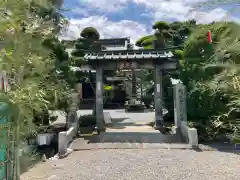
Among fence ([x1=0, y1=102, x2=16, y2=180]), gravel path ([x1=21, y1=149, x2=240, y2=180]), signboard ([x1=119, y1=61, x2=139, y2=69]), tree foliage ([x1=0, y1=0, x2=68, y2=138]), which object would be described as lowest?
gravel path ([x1=21, y1=149, x2=240, y2=180])

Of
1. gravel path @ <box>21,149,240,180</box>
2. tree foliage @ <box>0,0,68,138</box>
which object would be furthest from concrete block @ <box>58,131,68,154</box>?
tree foliage @ <box>0,0,68,138</box>

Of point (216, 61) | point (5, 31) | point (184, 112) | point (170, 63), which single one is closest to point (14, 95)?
point (5, 31)

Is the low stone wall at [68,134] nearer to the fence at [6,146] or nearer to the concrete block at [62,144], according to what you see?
the concrete block at [62,144]

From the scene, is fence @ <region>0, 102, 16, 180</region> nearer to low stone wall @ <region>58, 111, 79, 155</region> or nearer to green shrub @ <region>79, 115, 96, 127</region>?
low stone wall @ <region>58, 111, 79, 155</region>

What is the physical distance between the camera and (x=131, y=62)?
33.0 ft

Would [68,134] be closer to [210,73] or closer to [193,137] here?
[193,137]

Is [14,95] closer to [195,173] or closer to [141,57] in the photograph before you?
[195,173]

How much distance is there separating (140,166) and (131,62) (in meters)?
5.02

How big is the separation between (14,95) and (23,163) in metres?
1.06

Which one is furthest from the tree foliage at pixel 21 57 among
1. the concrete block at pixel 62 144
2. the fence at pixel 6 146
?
the concrete block at pixel 62 144

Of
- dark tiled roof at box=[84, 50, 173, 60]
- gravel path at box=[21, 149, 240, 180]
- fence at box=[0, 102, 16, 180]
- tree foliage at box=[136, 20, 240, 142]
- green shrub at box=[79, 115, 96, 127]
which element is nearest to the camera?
tree foliage at box=[136, 20, 240, 142]

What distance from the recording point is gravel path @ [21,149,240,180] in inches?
208

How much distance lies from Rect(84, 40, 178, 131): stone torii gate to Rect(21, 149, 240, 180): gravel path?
3.04 meters

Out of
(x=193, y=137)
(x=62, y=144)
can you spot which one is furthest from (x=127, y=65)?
(x=62, y=144)
